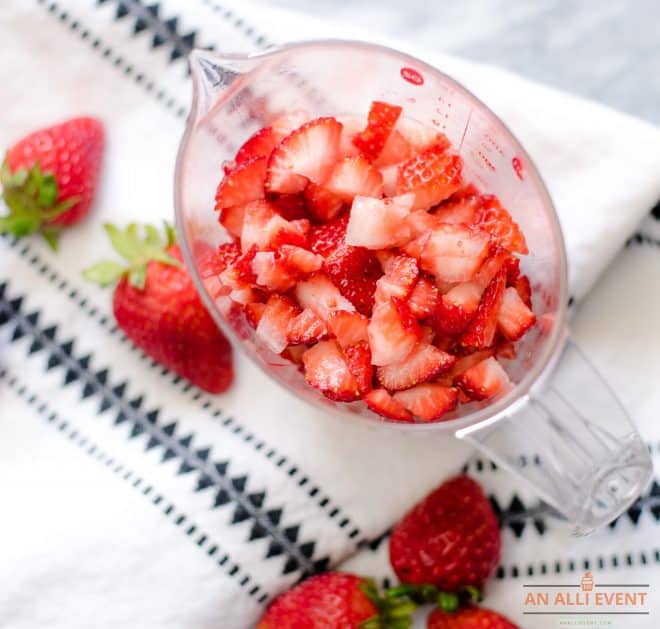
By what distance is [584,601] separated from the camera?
1.06m

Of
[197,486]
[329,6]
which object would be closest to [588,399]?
[197,486]

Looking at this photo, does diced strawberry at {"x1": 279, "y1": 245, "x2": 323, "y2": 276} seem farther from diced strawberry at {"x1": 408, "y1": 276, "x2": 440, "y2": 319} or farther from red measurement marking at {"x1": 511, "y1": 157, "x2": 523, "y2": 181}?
red measurement marking at {"x1": 511, "y1": 157, "x2": 523, "y2": 181}

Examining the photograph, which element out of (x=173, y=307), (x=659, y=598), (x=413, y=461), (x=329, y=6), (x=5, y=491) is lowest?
(x=659, y=598)

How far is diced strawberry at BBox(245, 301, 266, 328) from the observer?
3.10 ft

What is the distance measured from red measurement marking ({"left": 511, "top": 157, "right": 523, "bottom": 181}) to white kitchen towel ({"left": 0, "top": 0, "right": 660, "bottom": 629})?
6.9 inches

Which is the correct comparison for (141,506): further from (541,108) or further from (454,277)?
(541,108)

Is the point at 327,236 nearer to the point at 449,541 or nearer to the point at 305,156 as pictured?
the point at 305,156

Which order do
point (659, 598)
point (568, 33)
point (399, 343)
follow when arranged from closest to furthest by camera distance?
1. point (399, 343)
2. point (659, 598)
3. point (568, 33)

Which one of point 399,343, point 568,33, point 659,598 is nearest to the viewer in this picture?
point 399,343

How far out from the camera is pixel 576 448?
1.02 meters

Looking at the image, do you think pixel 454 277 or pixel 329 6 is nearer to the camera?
pixel 454 277

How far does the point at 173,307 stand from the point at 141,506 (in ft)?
0.76

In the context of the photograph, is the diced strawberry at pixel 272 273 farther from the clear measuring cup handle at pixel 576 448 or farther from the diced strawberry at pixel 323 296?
the clear measuring cup handle at pixel 576 448

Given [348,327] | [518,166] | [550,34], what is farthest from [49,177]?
[550,34]
